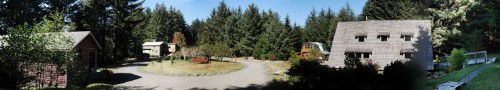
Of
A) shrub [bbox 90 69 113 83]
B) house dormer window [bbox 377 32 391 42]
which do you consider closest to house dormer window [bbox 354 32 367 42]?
house dormer window [bbox 377 32 391 42]

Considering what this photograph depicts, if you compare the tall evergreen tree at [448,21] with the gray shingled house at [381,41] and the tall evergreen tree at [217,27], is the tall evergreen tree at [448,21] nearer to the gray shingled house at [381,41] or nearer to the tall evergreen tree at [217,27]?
the gray shingled house at [381,41]

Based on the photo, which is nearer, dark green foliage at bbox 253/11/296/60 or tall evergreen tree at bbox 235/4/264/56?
dark green foliage at bbox 253/11/296/60

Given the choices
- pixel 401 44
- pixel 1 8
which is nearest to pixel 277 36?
pixel 401 44

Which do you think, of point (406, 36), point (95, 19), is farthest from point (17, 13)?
point (406, 36)

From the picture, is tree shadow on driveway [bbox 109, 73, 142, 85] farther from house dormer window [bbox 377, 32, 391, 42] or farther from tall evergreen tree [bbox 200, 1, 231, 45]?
tall evergreen tree [bbox 200, 1, 231, 45]

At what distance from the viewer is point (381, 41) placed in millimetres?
35812

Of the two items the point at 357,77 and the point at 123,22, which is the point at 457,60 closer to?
the point at 357,77

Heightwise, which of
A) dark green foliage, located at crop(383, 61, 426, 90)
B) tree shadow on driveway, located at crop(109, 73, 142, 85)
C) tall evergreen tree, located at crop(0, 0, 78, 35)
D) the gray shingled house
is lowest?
tree shadow on driveway, located at crop(109, 73, 142, 85)

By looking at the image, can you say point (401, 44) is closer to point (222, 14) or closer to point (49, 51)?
point (49, 51)

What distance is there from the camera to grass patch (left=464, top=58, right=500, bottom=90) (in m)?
16.2

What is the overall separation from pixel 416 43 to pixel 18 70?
3300 cm

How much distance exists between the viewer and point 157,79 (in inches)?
1195

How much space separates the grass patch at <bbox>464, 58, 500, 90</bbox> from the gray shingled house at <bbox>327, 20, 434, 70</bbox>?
13.7m

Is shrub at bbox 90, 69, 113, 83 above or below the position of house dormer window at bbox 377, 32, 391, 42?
below
